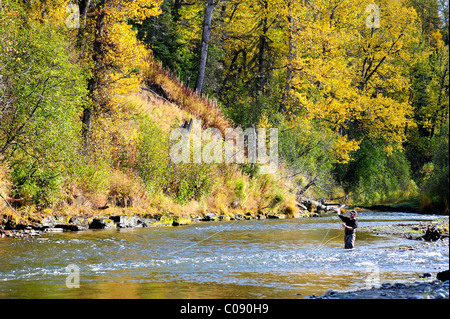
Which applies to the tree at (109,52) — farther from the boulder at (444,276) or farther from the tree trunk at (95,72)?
the boulder at (444,276)

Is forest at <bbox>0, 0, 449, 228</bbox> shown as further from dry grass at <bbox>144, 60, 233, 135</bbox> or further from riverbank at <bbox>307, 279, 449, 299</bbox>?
riverbank at <bbox>307, 279, 449, 299</bbox>

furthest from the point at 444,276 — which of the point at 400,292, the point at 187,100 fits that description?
the point at 187,100

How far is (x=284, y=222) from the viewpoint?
21.3 metres

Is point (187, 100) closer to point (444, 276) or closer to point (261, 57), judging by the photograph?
point (261, 57)

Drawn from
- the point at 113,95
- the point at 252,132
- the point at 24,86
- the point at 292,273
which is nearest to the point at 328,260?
the point at 292,273

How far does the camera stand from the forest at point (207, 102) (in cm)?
1515

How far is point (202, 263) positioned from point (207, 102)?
19.7 meters

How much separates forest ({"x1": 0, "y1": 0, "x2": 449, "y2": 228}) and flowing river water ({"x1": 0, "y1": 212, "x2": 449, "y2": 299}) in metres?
2.67

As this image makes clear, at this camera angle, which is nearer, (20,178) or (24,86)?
(24,86)

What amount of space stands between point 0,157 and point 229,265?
8.05 m

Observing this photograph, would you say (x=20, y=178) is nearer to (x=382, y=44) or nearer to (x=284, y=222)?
(x=284, y=222)

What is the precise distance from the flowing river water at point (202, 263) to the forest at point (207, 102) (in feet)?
8.76

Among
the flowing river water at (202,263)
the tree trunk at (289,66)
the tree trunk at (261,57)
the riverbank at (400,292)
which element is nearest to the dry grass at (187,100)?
the tree trunk at (289,66)

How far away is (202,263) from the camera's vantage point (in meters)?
11.1
